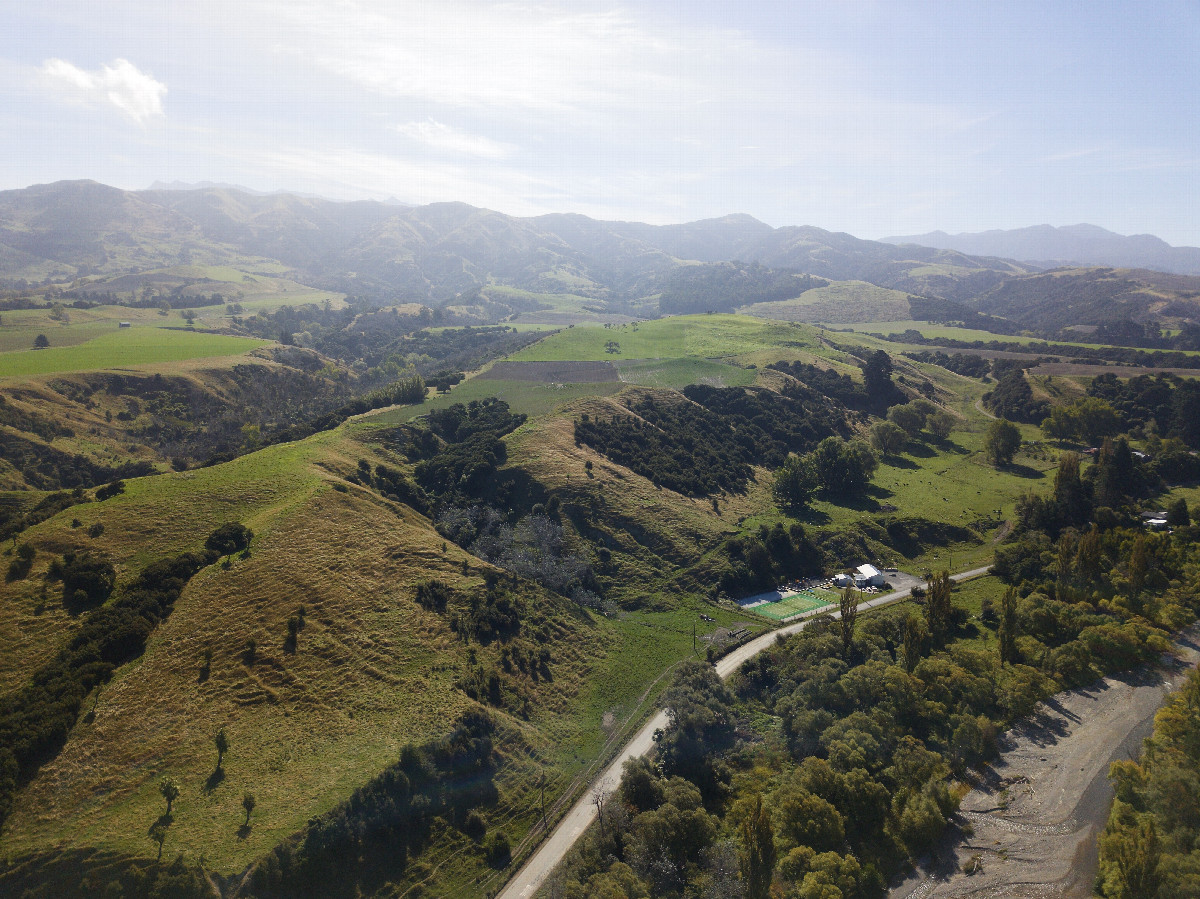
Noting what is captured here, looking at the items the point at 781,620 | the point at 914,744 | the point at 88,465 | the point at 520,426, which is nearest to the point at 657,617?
the point at 781,620

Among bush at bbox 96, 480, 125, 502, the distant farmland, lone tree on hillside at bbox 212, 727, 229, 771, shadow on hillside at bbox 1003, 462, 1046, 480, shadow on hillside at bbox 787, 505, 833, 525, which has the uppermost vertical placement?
the distant farmland

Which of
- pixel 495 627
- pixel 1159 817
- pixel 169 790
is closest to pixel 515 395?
pixel 495 627

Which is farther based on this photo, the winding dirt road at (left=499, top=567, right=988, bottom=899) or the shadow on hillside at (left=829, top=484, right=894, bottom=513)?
the shadow on hillside at (left=829, top=484, right=894, bottom=513)

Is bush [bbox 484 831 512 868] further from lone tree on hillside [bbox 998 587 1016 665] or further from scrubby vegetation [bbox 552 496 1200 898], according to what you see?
lone tree on hillside [bbox 998 587 1016 665]

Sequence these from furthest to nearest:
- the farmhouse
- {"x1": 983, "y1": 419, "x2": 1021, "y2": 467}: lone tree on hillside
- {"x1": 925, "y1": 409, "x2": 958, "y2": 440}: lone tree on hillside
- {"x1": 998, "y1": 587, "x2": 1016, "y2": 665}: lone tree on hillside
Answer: {"x1": 925, "y1": 409, "x2": 958, "y2": 440}: lone tree on hillside < {"x1": 983, "y1": 419, "x2": 1021, "y2": 467}: lone tree on hillside < the farmhouse < {"x1": 998, "y1": 587, "x2": 1016, "y2": 665}: lone tree on hillside

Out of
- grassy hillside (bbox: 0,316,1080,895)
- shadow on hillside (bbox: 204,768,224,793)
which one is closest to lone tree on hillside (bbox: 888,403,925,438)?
grassy hillside (bbox: 0,316,1080,895)

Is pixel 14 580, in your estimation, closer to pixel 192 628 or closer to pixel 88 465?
pixel 192 628

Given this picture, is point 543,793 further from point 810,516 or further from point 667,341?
point 667,341
